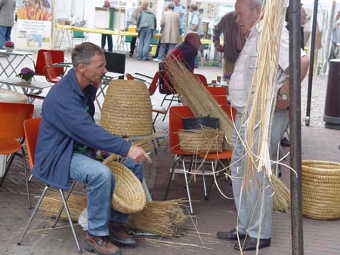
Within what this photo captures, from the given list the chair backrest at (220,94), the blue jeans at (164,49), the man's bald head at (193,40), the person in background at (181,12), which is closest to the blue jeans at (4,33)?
the blue jeans at (164,49)

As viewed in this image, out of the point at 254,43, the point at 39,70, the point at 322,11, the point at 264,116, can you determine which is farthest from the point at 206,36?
the point at 264,116

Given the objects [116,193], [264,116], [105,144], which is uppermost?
[264,116]

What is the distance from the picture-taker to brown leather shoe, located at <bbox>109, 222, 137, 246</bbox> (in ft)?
15.1

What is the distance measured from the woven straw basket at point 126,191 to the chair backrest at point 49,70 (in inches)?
185

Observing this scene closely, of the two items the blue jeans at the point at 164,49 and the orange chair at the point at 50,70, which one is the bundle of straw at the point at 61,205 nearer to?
the orange chair at the point at 50,70

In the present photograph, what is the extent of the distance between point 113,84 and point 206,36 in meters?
15.3

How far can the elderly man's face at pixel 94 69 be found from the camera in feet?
14.6

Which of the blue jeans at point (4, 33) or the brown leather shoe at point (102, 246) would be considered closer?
the brown leather shoe at point (102, 246)

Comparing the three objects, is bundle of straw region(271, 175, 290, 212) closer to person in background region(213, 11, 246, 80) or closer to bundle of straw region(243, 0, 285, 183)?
person in background region(213, 11, 246, 80)

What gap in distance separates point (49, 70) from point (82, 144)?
508cm

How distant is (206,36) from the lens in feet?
69.3

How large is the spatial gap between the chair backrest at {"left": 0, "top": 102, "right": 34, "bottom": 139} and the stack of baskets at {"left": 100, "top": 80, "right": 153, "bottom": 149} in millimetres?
958

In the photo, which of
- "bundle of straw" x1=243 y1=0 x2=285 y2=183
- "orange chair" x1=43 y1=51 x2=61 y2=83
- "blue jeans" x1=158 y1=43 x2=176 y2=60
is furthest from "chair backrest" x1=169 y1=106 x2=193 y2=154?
"blue jeans" x1=158 y1=43 x2=176 y2=60

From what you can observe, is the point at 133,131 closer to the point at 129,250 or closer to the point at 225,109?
the point at 225,109
